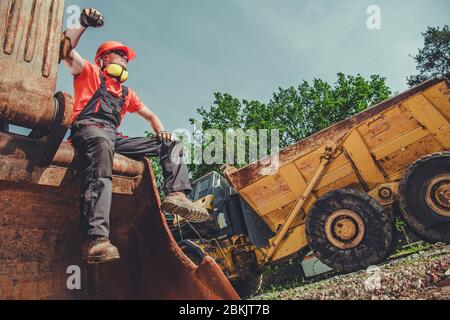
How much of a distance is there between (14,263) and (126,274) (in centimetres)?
66

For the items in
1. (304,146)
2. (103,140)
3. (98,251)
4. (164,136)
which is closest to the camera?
(98,251)

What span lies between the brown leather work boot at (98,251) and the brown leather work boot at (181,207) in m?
0.54

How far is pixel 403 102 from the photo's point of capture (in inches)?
183

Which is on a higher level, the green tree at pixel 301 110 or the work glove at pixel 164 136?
the green tree at pixel 301 110

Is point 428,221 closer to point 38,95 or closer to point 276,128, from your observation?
point 38,95

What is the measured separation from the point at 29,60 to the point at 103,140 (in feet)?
1.96

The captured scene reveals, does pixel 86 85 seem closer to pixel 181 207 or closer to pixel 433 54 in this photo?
pixel 181 207

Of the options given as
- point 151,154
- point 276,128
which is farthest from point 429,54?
point 151,154

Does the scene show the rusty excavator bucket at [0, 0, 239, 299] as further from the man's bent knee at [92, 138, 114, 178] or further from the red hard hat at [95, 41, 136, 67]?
the red hard hat at [95, 41, 136, 67]

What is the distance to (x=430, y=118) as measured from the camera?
4.56 meters

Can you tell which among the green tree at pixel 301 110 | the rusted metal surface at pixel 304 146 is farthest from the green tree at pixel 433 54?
the rusted metal surface at pixel 304 146

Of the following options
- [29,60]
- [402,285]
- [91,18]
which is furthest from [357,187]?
[29,60]

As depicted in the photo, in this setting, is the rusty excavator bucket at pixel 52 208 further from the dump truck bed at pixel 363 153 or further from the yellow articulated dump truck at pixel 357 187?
the dump truck bed at pixel 363 153

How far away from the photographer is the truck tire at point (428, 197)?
163 inches
